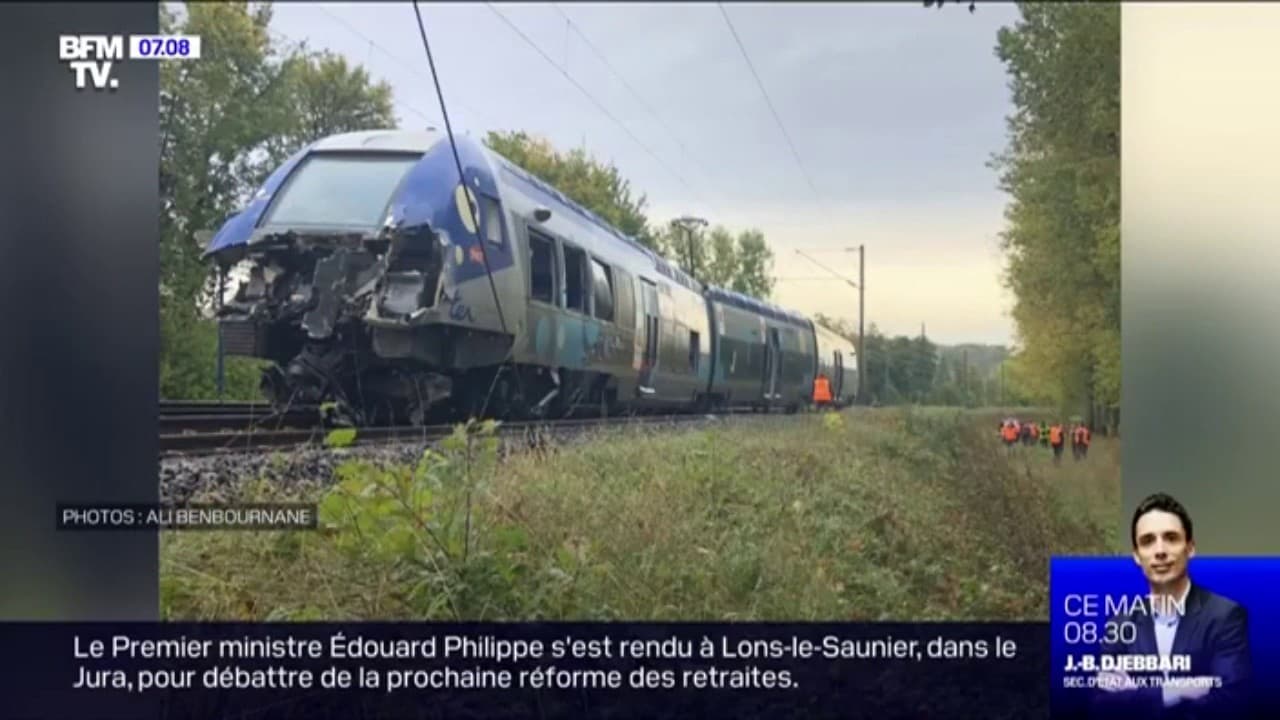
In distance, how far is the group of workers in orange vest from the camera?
2.78m

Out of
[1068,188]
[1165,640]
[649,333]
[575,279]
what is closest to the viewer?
[1165,640]

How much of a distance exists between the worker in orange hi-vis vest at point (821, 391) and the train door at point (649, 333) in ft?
1.85

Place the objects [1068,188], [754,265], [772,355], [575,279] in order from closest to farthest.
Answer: [1068,188] < [754,265] < [772,355] < [575,279]

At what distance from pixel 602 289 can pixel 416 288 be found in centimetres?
67

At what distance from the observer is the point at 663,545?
280cm

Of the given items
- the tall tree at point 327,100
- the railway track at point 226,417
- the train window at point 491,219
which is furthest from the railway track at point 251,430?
the tall tree at point 327,100

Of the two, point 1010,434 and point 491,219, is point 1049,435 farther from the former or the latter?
point 491,219

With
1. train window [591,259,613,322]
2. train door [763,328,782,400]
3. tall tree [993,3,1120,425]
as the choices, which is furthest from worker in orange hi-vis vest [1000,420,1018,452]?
train window [591,259,613,322]

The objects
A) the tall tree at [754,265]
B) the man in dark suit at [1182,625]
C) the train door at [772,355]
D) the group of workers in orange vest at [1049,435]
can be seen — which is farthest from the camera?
the train door at [772,355]

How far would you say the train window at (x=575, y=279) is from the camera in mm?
3135

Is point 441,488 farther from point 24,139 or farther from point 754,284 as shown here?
point 24,139

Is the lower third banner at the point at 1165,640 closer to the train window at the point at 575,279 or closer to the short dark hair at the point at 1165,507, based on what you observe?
the short dark hair at the point at 1165,507
